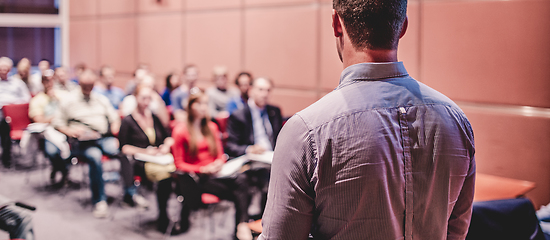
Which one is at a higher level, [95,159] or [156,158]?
[156,158]

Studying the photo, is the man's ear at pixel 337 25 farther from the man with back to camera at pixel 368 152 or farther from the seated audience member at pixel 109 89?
the seated audience member at pixel 109 89

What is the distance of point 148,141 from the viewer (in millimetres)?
4344

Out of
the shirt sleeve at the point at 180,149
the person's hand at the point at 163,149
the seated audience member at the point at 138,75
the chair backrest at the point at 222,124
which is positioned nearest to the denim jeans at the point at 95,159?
the person's hand at the point at 163,149

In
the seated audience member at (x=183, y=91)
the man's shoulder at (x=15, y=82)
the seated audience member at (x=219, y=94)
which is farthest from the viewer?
the man's shoulder at (x=15, y=82)

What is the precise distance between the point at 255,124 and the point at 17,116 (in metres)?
3.48

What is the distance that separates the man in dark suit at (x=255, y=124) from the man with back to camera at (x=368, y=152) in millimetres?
3309

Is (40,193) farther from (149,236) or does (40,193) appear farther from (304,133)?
(304,133)

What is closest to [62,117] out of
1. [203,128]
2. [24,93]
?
[203,128]

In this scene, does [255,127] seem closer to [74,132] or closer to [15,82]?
[74,132]

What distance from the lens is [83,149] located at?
4.62 meters

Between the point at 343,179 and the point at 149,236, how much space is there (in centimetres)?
344

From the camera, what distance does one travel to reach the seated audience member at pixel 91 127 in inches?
181

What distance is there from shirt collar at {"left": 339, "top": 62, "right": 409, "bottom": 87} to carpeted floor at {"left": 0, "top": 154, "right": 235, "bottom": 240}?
10.3 feet

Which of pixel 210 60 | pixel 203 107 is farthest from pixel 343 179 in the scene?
pixel 210 60
